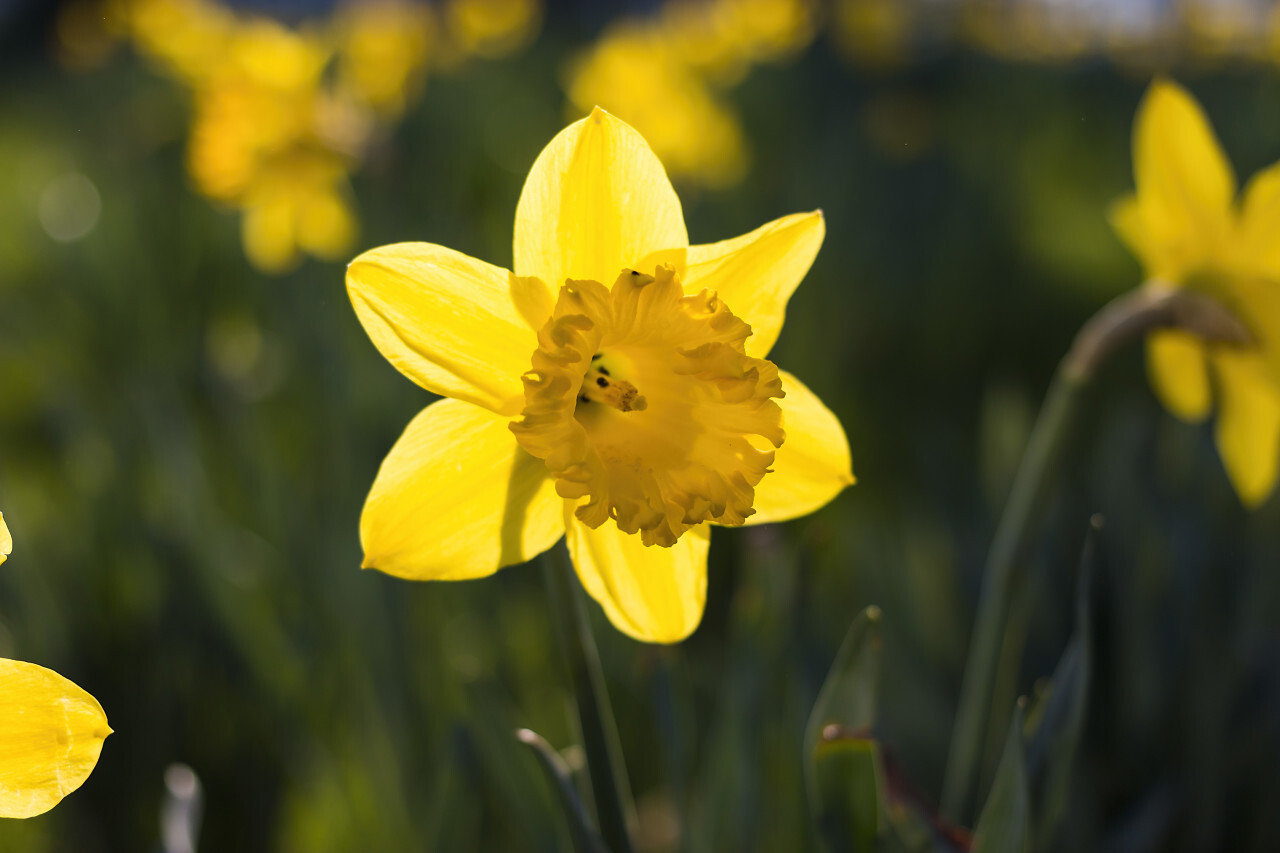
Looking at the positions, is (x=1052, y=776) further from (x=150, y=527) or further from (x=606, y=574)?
(x=150, y=527)

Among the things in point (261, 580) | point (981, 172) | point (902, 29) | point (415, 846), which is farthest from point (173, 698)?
point (902, 29)

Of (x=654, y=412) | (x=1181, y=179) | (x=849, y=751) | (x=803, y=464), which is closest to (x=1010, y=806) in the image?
(x=849, y=751)

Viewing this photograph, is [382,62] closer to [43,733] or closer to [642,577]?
[642,577]

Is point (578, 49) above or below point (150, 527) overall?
above

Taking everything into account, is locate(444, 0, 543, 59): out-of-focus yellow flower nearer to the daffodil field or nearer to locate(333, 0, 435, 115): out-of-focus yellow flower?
locate(333, 0, 435, 115): out-of-focus yellow flower

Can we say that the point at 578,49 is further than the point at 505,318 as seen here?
Yes

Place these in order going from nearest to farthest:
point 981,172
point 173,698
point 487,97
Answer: point 173,698 < point 981,172 < point 487,97

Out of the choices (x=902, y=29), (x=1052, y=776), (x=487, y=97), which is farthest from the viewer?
(x=902, y=29)

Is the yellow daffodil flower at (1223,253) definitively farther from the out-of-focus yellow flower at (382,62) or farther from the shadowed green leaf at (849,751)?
the out-of-focus yellow flower at (382,62)
